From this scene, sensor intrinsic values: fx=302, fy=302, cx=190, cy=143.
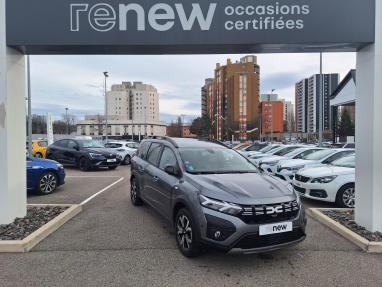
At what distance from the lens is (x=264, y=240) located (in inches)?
147

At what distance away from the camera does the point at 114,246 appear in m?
4.59

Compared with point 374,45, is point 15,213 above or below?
below

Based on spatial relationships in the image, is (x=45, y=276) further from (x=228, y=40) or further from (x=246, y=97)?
(x=246, y=97)

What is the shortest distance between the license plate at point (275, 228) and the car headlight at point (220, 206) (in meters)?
0.36

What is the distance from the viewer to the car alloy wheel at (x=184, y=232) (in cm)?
411

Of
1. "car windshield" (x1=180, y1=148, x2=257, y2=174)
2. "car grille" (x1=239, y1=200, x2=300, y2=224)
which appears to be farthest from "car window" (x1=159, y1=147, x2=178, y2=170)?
"car grille" (x1=239, y1=200, x2=300, y2=224)

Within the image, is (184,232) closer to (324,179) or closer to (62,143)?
(324,179)

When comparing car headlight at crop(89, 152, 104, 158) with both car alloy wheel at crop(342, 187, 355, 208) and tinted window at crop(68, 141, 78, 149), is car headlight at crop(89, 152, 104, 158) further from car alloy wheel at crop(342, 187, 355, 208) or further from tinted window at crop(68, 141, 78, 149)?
car alloy wheel at crop(342, 187, 355, 208)

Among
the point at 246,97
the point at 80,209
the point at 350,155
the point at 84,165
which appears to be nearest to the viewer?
the point at 80,209

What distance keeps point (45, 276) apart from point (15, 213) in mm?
2374

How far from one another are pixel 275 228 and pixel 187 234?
3.90 ft

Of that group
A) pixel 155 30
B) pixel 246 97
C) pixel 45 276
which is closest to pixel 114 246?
pixel 45 276

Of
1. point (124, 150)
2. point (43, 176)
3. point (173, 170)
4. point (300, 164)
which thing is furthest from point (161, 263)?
point (124, 150)

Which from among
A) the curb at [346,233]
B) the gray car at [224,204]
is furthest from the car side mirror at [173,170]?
the curb at [346,233]
